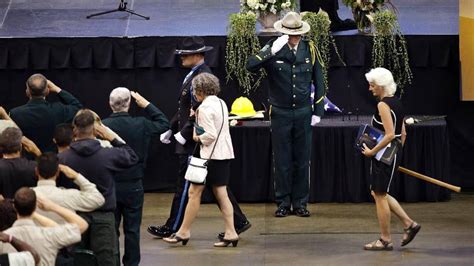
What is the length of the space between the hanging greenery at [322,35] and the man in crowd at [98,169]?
508cm

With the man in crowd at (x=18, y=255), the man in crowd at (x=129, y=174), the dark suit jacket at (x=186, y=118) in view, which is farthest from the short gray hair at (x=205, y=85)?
the man in crowd at (x=18, y=255)

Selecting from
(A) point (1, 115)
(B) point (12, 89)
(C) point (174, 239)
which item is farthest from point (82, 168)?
(B) point (12, 89)

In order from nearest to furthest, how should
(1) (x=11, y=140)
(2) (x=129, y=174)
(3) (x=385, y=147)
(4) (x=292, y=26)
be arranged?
(1) (x=11, y=140) → (2) (x=129, y=174) → (3) (x=385, y=147) → (4) (x=292, y=26)

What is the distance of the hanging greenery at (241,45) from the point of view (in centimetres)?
1320

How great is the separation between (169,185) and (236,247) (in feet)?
9.80

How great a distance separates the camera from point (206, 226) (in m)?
11.8

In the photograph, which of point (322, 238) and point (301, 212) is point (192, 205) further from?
point (301, 212)

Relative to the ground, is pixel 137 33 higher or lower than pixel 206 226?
higher

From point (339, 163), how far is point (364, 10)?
1777mm

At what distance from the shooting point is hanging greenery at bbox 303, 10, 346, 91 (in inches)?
518

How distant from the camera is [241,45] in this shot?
13242 mm

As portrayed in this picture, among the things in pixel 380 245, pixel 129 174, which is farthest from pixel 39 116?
pixel 380 245

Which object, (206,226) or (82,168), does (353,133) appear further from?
(82,168)

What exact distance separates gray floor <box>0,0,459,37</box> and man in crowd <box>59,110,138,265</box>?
5.68 meters
